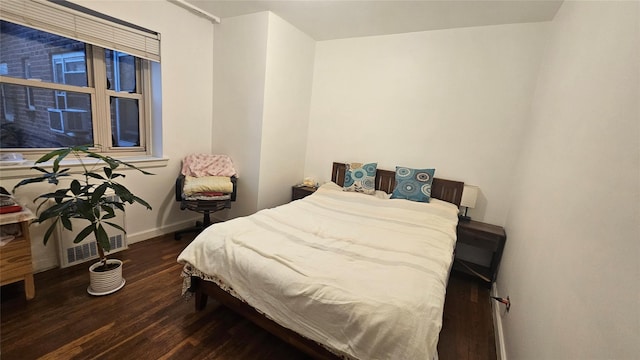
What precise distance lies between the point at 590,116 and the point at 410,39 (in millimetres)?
2179

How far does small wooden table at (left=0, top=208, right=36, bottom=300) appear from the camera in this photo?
65.7 inches

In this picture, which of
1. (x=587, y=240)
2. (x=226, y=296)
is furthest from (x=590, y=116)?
(x=226, y=296)

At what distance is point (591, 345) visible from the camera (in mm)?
766

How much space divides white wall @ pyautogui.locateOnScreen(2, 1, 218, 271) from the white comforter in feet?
4.94

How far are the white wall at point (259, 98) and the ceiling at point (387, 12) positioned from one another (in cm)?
17

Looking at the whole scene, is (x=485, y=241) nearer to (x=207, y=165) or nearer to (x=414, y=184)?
(x=414, y=184)

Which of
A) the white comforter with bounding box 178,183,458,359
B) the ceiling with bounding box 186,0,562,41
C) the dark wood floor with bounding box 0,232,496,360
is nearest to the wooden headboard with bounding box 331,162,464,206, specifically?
the white comforter with bounding box 178,183,458,359

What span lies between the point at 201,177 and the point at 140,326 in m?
1.57

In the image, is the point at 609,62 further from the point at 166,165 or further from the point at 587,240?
the point at 166,165

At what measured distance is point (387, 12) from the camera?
8.17 feet

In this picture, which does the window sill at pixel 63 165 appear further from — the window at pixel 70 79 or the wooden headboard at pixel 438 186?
the wooden headboard at pixel 438 186

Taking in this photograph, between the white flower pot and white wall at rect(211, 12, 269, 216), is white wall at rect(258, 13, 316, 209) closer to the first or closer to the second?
white wall at rect(211, 12, 269, 216)

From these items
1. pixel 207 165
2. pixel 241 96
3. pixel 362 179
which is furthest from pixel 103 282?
pixel 362 179

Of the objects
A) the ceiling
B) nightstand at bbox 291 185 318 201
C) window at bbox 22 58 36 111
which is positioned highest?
the ceiling
